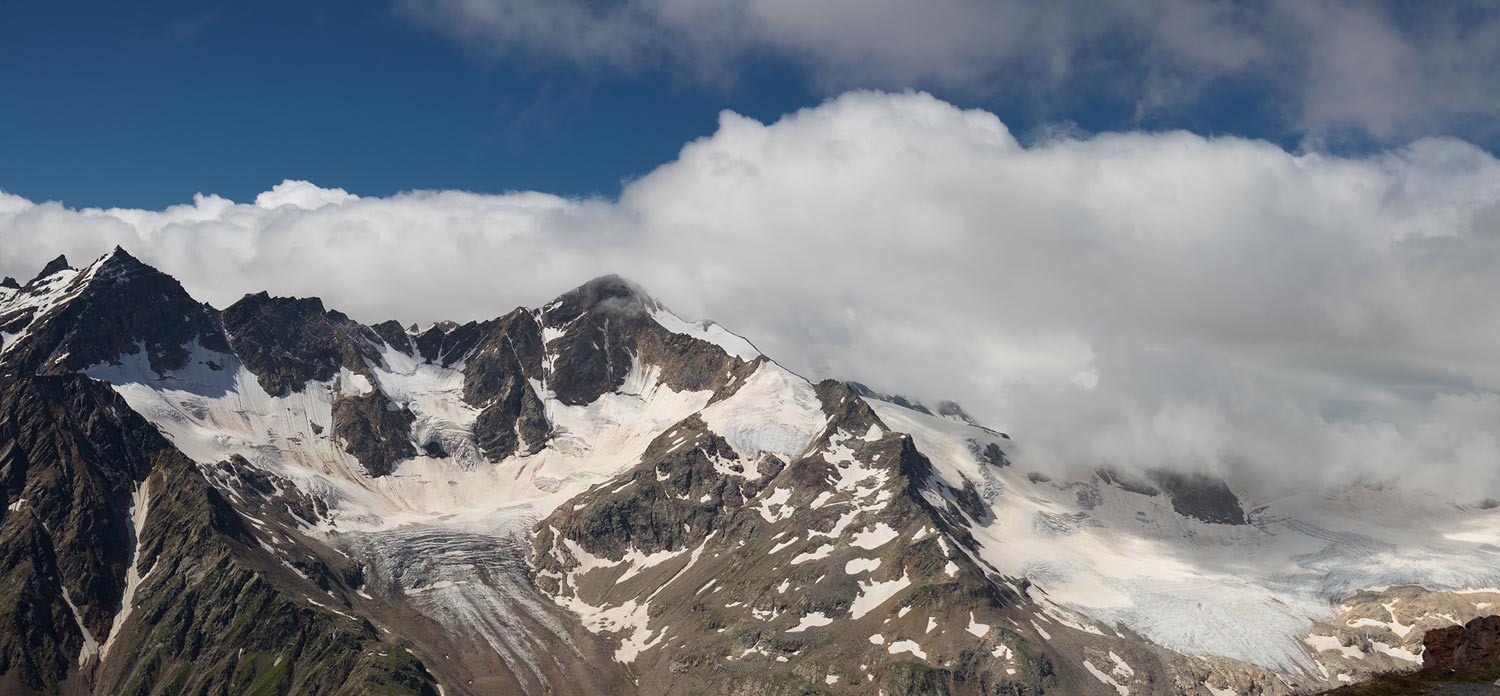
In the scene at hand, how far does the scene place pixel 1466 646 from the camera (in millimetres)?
94000

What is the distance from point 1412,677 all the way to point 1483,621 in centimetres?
1070

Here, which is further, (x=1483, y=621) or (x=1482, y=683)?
(x=1483, y=621)

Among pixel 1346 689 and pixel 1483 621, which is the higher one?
pixel 1483 621

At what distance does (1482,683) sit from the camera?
281ft

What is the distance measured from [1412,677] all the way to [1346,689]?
27.9 ft

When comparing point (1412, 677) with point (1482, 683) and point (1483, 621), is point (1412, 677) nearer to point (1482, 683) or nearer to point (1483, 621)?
point (1482, 683)

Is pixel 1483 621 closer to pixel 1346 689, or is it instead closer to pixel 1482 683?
pixel 1482 683

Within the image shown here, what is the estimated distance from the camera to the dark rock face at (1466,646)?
9131 cm

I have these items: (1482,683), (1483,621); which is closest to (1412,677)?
(1482,683)

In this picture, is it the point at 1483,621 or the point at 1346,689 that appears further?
the point at 1483,621

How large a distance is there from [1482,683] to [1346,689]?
35.1 ft

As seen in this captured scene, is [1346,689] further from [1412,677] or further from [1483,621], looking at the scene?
[1483,621]

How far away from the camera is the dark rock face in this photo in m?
91.3

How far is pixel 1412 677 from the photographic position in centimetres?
8956
